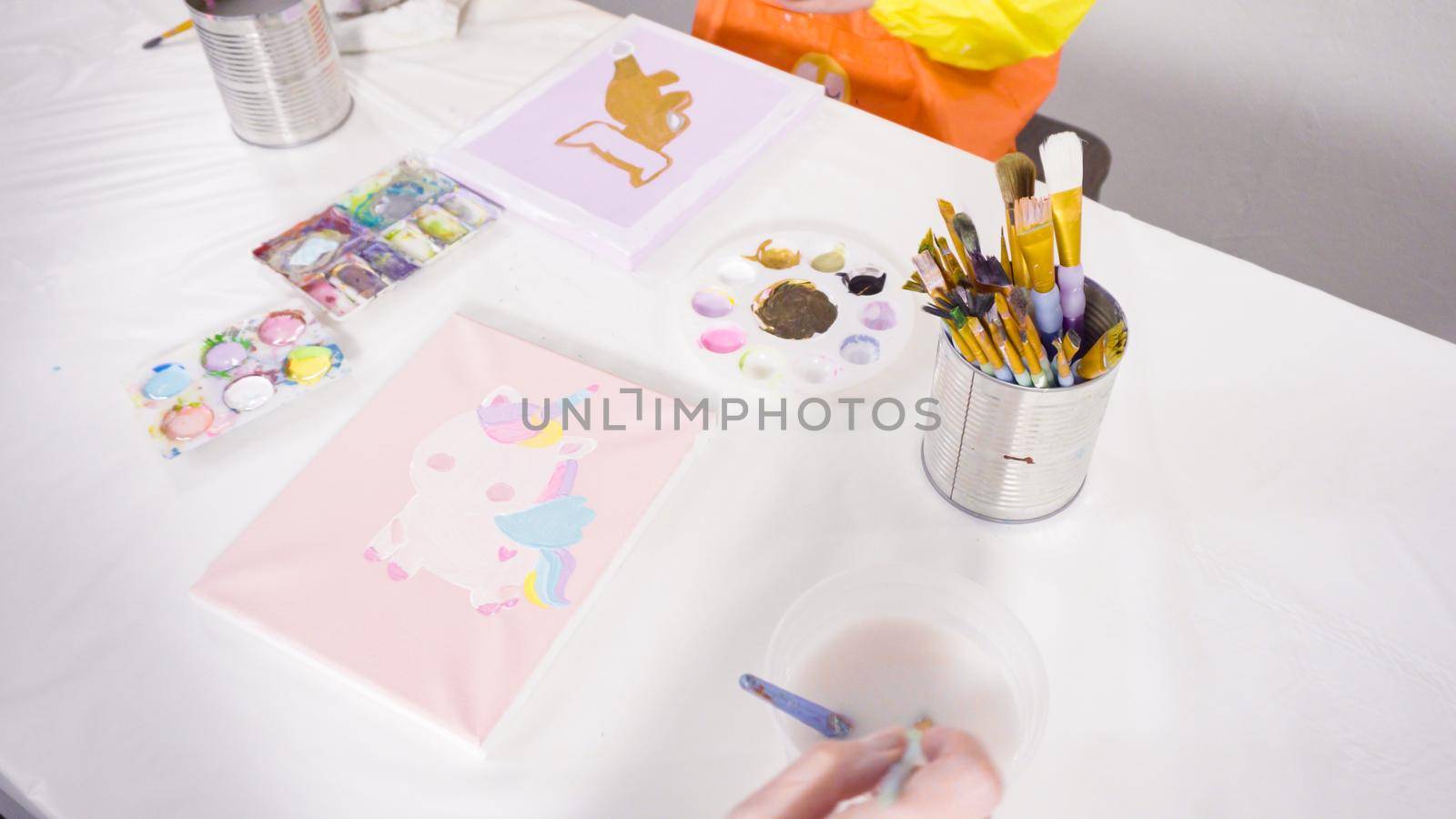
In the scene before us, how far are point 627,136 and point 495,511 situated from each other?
0.41 meters

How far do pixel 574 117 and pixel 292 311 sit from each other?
314 mm

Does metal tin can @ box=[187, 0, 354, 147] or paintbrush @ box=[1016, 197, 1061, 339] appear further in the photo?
metal tin can @ box=[187, 0, 354, 147]

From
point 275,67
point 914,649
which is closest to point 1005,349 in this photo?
point 914,649

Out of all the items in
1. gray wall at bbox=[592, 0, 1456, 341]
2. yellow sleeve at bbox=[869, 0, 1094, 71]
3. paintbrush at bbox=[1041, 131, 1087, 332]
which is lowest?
gray wall at bbox=[592, 0, 1456, 341]

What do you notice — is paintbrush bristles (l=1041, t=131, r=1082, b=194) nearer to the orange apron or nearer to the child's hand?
the child's hand

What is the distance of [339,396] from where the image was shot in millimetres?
726

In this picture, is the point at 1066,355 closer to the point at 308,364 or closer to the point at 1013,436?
the point at 1013,436

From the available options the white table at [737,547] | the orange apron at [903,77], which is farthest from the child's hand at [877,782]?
the orange apron at [903,77]

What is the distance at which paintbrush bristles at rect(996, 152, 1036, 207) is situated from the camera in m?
0.54

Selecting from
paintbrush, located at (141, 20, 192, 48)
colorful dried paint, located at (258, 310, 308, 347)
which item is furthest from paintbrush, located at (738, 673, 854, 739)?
paintbrush, located at (141, 20, 192, 48)

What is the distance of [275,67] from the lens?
87 cm

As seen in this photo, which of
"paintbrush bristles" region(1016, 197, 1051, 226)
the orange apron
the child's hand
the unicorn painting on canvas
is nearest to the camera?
the child's hand

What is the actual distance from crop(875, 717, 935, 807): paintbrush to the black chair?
721mm

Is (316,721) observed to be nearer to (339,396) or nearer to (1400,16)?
(339,396)
